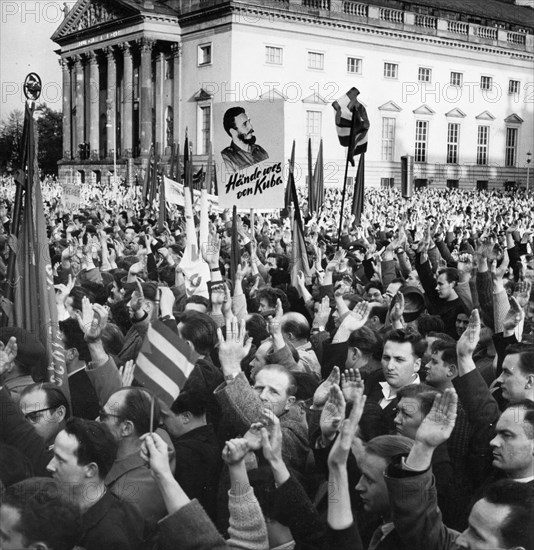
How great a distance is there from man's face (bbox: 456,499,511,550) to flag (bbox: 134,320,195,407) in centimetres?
151

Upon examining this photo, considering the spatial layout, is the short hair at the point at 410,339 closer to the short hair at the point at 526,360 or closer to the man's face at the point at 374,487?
the short hair at the point at 526,360

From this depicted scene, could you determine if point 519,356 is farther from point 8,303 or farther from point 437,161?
point 437,161

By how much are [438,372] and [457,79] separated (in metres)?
52.1

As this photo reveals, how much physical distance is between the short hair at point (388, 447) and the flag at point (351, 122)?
7892 mm

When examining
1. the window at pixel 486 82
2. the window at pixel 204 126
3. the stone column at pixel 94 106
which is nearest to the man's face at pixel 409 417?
the window at pixel 204 126

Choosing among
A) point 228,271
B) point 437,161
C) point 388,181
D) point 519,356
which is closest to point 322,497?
point 519,356

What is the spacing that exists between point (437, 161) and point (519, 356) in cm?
5196

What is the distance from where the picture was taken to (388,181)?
51938 mm

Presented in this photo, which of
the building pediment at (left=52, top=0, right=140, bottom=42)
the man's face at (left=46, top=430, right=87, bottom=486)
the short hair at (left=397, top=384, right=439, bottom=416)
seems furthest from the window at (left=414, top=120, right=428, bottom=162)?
the man's face at (left=46, top=430, right=87, bottom=486)

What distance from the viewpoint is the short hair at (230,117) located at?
10.0 m

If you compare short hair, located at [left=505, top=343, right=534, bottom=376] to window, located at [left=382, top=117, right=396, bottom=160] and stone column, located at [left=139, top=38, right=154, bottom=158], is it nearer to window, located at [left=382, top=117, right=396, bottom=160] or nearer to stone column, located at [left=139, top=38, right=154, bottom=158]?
stone column, located at [left=139, top=38, right=154, bottom=158]

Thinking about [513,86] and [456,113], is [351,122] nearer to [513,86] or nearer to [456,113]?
[456,113]

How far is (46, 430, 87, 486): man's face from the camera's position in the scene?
11.6 ft

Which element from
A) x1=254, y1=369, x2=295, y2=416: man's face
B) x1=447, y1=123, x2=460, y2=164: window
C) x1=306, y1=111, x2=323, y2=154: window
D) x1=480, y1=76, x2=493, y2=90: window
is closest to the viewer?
x1=254, y1=369, x2=295, y2=416: man's face
